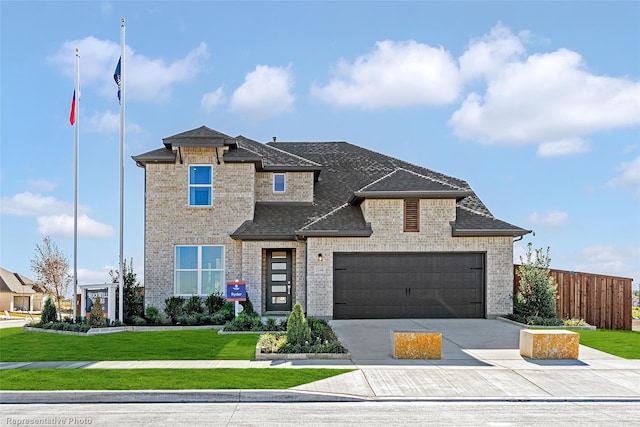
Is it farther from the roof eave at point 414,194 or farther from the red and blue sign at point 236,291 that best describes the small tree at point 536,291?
the red and blue sign at point 236,291

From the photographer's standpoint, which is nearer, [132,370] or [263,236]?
[132,370]

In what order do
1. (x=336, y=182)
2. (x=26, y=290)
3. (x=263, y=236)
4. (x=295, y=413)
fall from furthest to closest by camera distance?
(x=26, y=290) → (x=336, y=182) → (x=263, y=236) → (x=295, y=413)

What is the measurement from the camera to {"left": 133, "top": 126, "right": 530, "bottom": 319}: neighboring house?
20.4 meters

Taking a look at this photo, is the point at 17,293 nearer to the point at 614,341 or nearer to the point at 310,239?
the point at 310,239

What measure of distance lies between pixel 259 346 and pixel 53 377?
14.6 ft

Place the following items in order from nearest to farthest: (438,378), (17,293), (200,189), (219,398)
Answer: (219,398) < (438,378) < (200,189) < (17,293)

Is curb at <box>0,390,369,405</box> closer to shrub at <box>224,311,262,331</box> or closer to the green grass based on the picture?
shrub at <box>224,311,262,331</box>

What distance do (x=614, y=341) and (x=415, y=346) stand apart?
268 inches

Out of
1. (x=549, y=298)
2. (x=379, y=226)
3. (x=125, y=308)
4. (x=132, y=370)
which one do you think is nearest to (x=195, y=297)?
(x=125, y=308)

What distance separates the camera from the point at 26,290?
4341 centimetres

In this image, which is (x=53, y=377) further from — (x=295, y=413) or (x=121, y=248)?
(x=121, y=248)

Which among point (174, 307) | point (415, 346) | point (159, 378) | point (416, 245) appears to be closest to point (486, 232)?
point (416, 245)

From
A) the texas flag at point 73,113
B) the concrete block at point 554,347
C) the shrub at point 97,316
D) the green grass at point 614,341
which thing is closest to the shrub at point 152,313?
the shrub at point 97,316

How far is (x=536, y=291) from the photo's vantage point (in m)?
19.6
